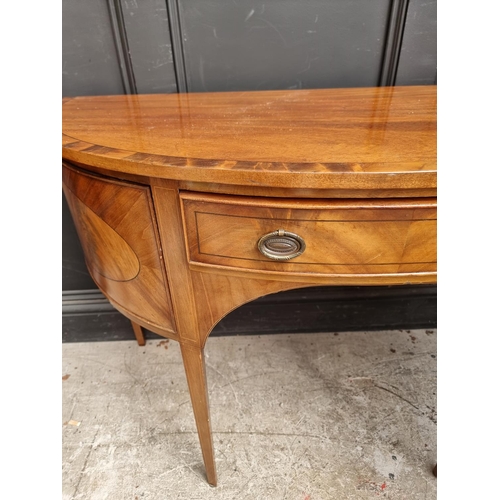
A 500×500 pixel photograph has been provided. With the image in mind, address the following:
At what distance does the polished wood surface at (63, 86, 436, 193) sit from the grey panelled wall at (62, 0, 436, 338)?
0.13m

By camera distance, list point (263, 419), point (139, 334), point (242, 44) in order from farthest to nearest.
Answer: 1. point (139, 334)
2. point (263, 419)
3. point (242, 44)

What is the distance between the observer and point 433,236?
1.61 ft

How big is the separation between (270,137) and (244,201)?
0.12 m

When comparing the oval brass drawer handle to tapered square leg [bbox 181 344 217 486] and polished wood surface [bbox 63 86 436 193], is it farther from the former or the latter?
tapered square leg [bbox 181 344 217 486]

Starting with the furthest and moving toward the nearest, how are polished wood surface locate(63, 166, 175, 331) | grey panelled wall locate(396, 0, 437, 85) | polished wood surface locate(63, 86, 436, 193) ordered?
grey panelled wall locate(396, 0, 437, 85)
polished wood surface locate(63, 166, 175, 331)
polished wood surface locate(63, 86, 436, 193)

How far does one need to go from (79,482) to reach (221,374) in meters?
0.42

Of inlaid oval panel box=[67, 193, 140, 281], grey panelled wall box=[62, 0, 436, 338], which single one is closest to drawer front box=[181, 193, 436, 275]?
inlaid oval panel box=[67, 193, 140, 281]

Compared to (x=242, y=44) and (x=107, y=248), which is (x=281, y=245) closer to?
(x=107, y=248)

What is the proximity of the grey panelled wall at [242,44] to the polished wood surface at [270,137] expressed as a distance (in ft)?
0.43

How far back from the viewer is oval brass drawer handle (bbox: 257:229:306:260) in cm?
50

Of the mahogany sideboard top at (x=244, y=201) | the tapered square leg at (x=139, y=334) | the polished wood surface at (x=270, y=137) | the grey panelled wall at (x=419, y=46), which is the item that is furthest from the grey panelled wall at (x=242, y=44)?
the tapered square leg at (x=139, y=334)

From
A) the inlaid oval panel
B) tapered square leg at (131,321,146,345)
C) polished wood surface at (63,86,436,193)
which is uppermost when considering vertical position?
polished wood surface at (63,86,436,193)

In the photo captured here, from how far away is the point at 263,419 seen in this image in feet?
3.17

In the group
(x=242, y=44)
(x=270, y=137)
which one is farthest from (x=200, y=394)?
(x=242, y=44)
